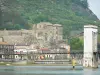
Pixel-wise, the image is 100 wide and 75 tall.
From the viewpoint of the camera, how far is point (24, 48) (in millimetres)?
192250

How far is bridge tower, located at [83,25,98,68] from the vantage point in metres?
125

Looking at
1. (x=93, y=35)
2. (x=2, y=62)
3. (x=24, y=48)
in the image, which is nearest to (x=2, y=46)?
(x=24, y=48)

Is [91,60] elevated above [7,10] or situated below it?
below

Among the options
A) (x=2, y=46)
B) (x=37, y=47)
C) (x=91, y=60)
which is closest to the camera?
(x=91, y=60)

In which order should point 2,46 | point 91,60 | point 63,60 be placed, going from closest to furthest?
1. point 91,60
2. point 63,60
3. point 2,46

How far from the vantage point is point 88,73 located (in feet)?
345

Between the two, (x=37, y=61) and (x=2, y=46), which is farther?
(x=2, y=46)

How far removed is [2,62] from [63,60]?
19.0 metres

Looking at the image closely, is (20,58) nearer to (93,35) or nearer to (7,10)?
(7,10)

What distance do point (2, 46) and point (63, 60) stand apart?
1770cm

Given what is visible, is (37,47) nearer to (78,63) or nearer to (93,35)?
(78,63)

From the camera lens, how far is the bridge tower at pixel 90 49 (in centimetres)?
12456

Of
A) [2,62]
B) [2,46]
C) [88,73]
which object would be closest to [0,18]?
[2,46]

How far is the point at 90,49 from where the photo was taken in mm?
126375
